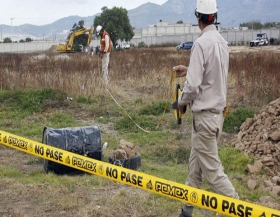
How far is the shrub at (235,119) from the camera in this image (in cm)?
973

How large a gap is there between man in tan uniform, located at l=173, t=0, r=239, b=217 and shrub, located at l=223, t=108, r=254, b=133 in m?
5.28

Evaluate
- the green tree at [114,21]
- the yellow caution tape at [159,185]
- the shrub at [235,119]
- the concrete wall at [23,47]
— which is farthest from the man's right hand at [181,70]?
the concrete wall at [23,47]

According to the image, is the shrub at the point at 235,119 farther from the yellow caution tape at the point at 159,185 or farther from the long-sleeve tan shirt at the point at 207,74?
the yellow caution tape at the point at 159,185

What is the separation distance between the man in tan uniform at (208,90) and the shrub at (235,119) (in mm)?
5281

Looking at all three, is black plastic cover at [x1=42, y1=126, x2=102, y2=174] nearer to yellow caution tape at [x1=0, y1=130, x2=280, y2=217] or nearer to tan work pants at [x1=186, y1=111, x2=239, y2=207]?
yellow caution tape at [x1=0, y1=130, x2=280, y2=217]

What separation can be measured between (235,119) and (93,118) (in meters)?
3.32

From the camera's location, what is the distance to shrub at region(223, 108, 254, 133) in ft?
31.9

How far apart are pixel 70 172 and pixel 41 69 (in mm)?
10647

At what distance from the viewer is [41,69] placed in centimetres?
1694

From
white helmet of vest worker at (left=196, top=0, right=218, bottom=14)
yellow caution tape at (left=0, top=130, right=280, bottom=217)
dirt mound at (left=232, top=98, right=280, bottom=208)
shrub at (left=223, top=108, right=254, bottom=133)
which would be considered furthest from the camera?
shrub at (left=223, top=108, right=254, bottom=133)

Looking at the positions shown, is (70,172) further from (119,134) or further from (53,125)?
(53,125)

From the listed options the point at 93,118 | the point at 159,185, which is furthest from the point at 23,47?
→ the point at 159,185

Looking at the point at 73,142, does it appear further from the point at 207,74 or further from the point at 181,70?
the point at 207,74

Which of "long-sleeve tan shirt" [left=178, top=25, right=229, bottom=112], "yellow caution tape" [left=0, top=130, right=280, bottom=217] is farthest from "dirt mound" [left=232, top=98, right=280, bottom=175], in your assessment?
"yellow caution tape" [left=0, top=130, right=280, bottom=217]
